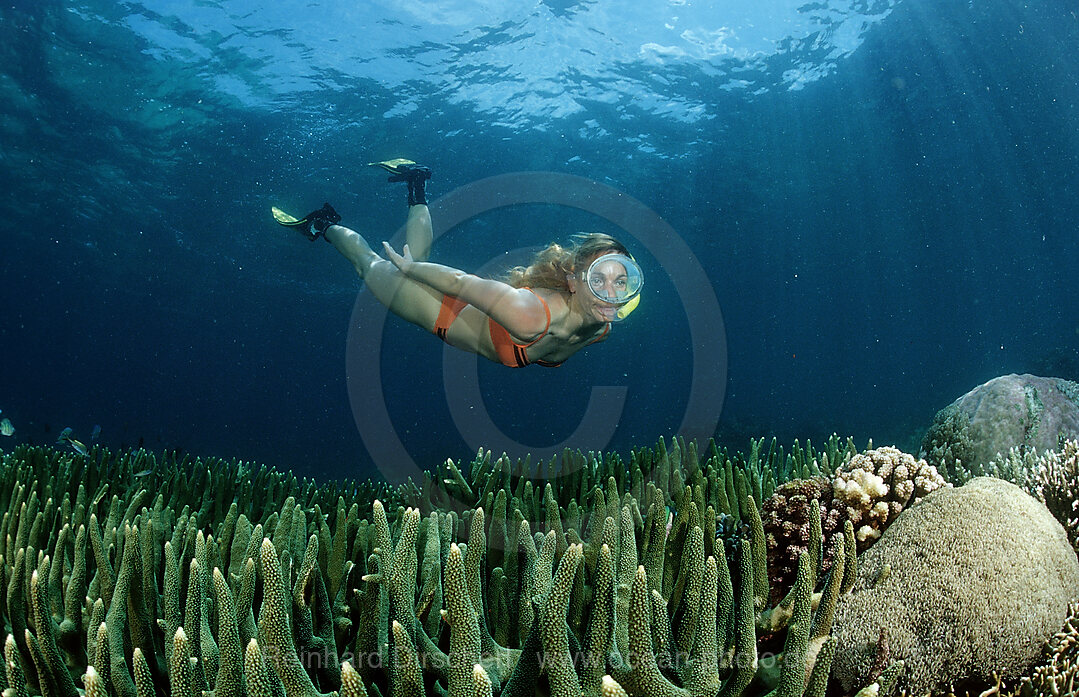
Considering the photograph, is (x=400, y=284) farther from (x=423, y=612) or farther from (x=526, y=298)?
(x=423, y=612)

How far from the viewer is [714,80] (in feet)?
72.1

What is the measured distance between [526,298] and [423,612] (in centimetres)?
283

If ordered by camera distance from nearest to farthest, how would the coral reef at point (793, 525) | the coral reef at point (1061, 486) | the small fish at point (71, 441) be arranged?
the coral reef at point (793, 525) → the coral reef at point (1061, 486) → the small fish at point (71, 441)

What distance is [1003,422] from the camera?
20.0 feet

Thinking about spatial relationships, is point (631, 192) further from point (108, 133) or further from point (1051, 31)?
point (108, 133)

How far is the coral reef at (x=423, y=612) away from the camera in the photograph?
1.62 meters

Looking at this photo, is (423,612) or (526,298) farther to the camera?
(526,298)

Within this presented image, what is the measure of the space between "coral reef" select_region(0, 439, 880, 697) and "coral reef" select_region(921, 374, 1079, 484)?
4.35 meters

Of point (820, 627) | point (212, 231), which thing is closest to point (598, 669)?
point (820, 627)

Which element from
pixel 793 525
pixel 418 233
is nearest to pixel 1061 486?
pixel 793 525

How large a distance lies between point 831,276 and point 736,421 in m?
31.1

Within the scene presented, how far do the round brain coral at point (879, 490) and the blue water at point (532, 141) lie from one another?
11306 mm

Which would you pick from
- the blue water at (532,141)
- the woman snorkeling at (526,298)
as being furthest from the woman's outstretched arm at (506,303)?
the blue water at (532,141)

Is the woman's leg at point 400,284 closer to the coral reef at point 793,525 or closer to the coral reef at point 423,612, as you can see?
the coral reef at point 423,612
